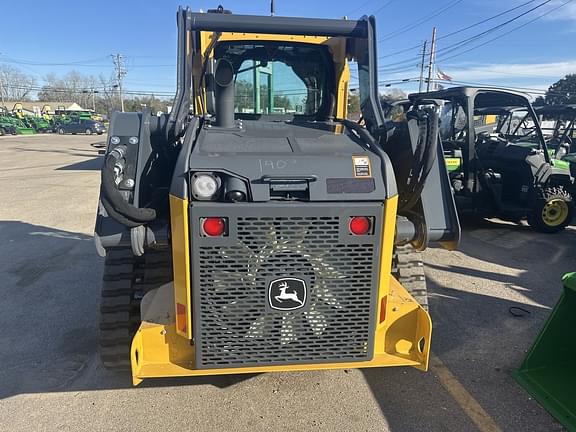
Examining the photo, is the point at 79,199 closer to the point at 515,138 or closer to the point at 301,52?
the point at 301,52

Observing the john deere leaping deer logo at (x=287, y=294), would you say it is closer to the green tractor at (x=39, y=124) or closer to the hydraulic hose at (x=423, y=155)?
the hydraulic hose at (x=423, y=155)

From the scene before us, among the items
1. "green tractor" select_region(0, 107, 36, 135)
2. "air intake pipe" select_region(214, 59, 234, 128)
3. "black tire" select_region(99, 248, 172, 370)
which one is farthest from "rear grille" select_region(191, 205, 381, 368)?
"green tractor" select_region(0, 107, 36, 135)

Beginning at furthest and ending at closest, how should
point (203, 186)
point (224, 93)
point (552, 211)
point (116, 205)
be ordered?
1. point (552, 211)
2. point (224, 93)
3. point (116, 205)
4. point (203, 186)

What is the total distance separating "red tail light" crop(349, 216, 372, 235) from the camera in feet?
7.82

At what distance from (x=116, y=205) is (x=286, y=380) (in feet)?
6.05

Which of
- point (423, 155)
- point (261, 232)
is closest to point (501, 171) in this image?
point (423, 155)

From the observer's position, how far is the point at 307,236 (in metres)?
2.36

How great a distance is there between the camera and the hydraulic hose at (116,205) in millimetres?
2375

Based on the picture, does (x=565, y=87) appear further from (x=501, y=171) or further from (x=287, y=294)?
(x=287, y=294)

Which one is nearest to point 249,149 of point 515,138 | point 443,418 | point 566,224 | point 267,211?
point 267,211

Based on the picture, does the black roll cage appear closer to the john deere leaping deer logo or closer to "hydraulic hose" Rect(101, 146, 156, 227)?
"hydraulic hose" Rect(101, 146, 156, 227)

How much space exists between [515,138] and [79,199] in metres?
10.1

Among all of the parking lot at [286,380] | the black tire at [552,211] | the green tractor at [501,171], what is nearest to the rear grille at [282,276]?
the parking lot at [286,380]

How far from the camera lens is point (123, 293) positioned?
120 inches
